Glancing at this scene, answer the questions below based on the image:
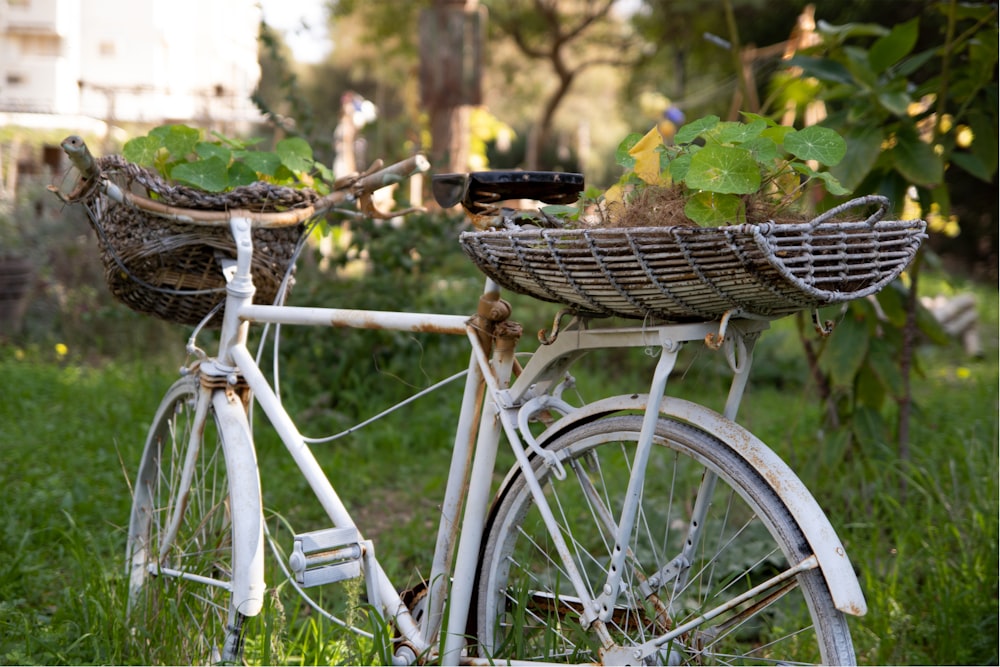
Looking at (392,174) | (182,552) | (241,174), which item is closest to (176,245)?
(241,174)

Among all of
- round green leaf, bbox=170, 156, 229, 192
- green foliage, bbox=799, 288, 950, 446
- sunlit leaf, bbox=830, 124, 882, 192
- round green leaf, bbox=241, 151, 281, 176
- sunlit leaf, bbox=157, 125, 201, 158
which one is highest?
sunlit leaf, bbox=830, 124, 882, 192

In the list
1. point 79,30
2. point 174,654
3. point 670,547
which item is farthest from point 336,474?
point 79,30

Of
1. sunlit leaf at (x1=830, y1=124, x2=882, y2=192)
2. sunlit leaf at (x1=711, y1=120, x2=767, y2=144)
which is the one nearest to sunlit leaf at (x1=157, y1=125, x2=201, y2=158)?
sunlit leaf at (x1=711, y1=120, x2=767, y2=144)

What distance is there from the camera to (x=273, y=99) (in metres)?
6.16

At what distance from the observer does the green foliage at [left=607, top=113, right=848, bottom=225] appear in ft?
4.69

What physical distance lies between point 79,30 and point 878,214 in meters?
27.4

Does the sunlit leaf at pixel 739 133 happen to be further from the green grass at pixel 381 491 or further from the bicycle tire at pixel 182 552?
the bicycle tire at pixel 182 552

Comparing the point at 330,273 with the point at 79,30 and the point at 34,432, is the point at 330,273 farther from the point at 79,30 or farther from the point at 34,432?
the point at 79,30

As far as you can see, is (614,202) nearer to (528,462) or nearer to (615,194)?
(615,194)

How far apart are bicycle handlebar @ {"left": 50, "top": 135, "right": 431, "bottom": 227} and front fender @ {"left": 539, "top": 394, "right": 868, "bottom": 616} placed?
0.83 metres

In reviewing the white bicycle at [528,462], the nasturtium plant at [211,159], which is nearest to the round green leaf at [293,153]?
the nasturtium plant at [211,159]

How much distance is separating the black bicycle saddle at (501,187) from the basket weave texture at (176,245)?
0.52 m

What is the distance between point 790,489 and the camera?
4.95ft

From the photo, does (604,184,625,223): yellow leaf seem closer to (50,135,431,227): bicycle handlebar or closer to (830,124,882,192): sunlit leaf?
(50,135,431,227): bicycle handlebar
